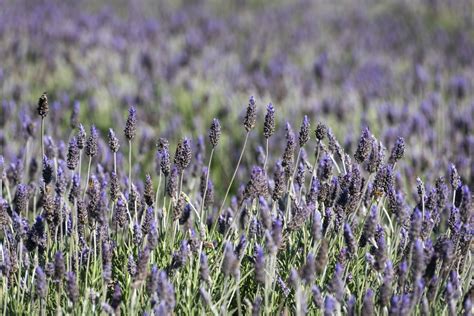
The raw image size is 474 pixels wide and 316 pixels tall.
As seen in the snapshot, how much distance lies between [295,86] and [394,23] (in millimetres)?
4238

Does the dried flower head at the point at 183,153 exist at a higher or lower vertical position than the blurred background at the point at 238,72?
lower

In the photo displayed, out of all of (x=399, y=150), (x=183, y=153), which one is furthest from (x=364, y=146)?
(x=183, y=153)

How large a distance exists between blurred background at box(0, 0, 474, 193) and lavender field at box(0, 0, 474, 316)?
3 centimetres

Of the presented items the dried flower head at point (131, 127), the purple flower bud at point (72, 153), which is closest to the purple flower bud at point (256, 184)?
the dried flower head at point (131, 127)

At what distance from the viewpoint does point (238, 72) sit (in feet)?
24.7

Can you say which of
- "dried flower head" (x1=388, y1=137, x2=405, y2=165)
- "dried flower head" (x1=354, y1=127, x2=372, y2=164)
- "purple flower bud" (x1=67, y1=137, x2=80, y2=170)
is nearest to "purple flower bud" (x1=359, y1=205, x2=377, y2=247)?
"dried flower head" (x1=354, y1=127, x2=372, y2=164)

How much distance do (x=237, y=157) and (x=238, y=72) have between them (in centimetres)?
232

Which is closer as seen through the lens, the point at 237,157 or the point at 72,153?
the point at 72,153

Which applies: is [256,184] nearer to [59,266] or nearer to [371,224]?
[371,224]

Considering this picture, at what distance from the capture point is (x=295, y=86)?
7.21 m

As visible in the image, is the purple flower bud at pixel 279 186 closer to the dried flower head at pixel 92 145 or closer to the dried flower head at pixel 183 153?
the dried flower head at pixel 183 153

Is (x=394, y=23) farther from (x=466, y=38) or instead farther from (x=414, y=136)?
(x=414, y=136)

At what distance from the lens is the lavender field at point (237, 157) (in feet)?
7.49

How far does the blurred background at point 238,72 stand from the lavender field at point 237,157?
3 centimetres
